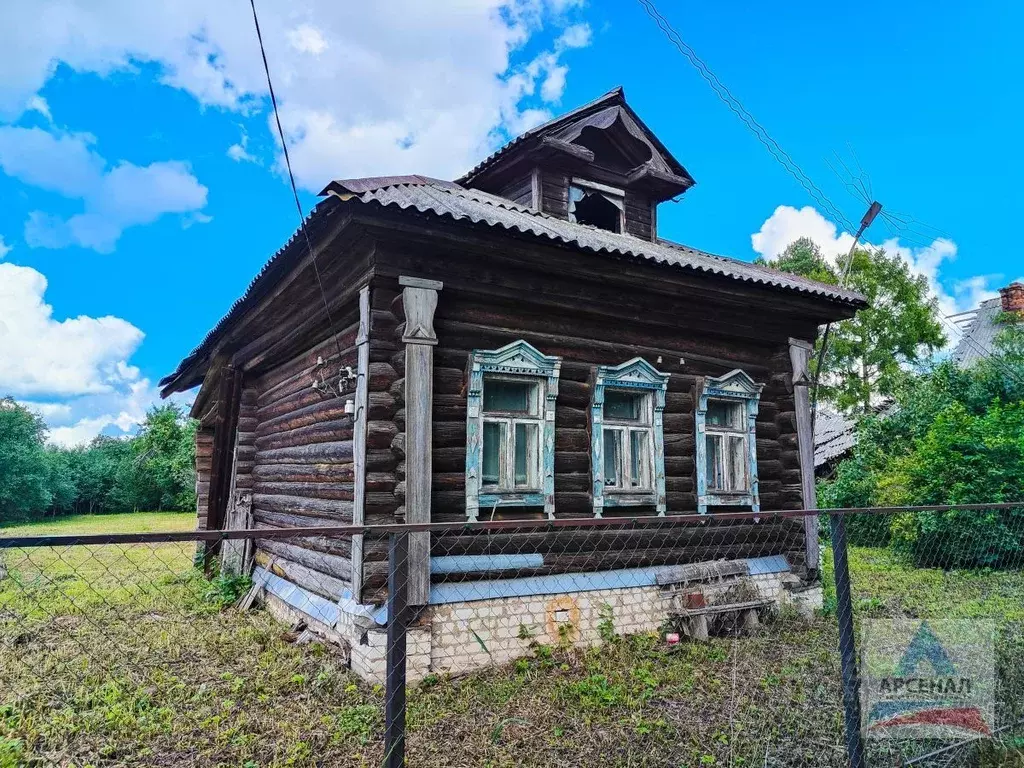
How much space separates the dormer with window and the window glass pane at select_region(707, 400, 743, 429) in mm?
3196

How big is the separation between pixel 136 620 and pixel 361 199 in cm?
576

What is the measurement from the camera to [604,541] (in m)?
6.81

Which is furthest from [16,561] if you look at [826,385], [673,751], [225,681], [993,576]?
[826,385]

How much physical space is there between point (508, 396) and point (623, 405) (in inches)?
60.4

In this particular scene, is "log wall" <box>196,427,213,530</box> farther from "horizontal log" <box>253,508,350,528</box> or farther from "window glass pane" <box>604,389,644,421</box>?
"window glass pane" <box>604,389,644,421</box>

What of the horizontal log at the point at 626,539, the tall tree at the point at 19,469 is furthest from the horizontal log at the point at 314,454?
the tall tree at the point at 19,469

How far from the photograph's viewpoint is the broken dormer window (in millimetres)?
9508

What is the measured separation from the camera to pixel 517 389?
6.70 m

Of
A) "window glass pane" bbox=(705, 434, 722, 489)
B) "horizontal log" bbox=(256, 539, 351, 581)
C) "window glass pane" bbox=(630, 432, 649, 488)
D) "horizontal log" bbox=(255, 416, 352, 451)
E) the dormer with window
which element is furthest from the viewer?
the dormer with window

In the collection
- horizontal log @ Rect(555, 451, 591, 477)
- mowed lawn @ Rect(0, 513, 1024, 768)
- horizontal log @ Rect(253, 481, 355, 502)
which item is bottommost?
mowed lawn @ Rect(0, 513, 1024, 768)

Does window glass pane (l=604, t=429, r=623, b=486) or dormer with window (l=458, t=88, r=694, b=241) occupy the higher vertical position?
dormer with window (l=458, t=88, r=694, b=241)

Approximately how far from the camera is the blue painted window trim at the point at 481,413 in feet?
20.0

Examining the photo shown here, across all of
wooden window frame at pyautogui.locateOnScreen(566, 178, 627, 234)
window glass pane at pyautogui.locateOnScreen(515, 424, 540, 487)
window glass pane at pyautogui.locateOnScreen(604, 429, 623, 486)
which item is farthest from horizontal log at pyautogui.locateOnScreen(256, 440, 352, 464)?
wooden window frame at pyautogui.locateOnScreen(566, 178, 627, 234)

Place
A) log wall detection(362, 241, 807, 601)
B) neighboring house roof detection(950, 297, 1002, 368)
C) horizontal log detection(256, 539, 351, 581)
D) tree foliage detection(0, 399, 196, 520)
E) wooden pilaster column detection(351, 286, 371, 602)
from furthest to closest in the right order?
tree foliage detection(0, 399, 196, 520), neighboring house roof detection(950, 297, 1002, 368), horizontal log detection(256, 539, 351, 581), log wall detection(362, 241, 807, 601), wooden pilaster column detection(351, 286, 371, 602)
